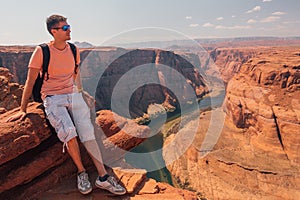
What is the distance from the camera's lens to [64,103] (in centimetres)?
616

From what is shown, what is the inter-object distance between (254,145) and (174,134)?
14.8 metres

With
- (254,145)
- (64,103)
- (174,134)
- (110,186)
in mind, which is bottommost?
(174,134)

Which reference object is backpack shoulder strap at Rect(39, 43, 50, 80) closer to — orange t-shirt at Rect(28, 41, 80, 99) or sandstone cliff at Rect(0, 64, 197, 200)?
orange t-shirt at Rect(28, 41, 80, 99)

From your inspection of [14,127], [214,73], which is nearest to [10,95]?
[14,127]

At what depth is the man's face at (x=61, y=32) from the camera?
580 centimetres

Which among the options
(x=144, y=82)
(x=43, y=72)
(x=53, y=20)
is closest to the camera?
(x=53, y=20)

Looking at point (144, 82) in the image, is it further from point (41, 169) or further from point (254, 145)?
point (41, 169)

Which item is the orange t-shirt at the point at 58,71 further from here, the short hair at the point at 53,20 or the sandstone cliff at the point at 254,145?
the sandstone cliff at the point at 254,145

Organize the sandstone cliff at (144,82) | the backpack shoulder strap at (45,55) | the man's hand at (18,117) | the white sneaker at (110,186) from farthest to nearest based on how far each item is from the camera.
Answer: the sandstone cliff at (144,82) → the man's hand at (18,117) → the white sneaker at (110,186) → the backpack shoulder strap at (45,55)

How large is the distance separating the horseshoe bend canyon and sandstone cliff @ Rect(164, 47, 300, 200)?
130 mm

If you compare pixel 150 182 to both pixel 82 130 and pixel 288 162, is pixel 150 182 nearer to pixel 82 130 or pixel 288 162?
pixel 82 130

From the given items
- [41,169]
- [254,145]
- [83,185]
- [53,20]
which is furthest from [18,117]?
[254,145]

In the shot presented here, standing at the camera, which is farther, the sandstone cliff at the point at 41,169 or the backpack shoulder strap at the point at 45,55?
the sandstone cliff at the point at 41,169

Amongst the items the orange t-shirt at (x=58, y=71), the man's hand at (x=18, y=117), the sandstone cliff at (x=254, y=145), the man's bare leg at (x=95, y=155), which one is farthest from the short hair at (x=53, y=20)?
the sandstone cliff at (x=254, y=145)
